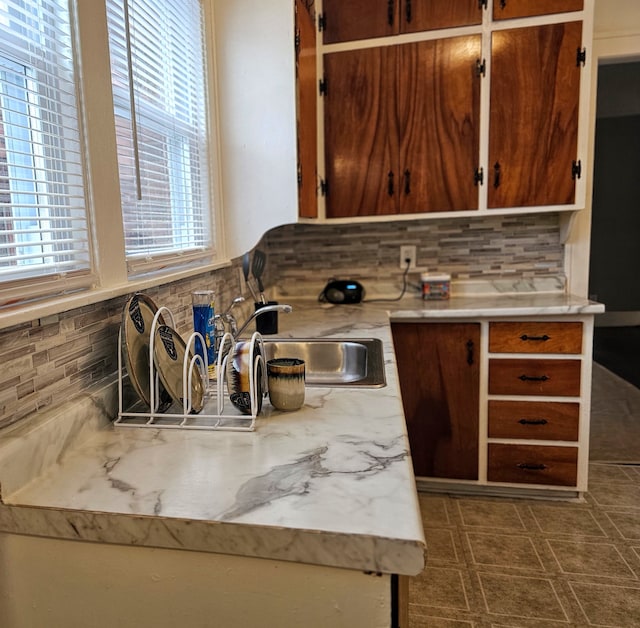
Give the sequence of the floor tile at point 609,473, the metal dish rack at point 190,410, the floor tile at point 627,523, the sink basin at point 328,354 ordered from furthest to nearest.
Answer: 1. the floor tile at point 609,473
2. the floor tile at point 627,523
3. the sink basin at point 328,354
4. the metal dish rack at point 190,410

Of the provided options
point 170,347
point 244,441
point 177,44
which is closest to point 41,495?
point 244,441

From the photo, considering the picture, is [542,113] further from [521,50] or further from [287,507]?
[287,507]

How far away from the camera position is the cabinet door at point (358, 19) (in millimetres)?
2311

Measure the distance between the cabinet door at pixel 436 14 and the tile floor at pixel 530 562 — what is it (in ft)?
7.09

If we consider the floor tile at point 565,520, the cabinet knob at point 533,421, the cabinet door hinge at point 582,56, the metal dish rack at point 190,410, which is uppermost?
the cabinet door hinge at point 582,56

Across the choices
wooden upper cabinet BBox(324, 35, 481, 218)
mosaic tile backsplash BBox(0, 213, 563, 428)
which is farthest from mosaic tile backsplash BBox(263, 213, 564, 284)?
wooden upper cabinet BBox(324, 35, 481, 218)

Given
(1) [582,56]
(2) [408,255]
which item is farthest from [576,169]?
(2) [408,255]

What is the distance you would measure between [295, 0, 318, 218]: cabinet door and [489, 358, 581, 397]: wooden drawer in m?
1.10

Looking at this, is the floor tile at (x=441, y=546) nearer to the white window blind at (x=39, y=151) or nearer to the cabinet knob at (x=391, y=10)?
the white window blind at (x=39, y=151)

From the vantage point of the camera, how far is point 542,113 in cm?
226

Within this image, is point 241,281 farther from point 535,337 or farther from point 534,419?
point 534,419

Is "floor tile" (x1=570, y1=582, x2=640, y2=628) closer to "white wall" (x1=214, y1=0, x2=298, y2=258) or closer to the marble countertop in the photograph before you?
the marble countertop

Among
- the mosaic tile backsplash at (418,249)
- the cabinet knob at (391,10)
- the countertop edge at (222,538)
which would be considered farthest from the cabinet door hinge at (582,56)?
the countertop edge at (222,538)

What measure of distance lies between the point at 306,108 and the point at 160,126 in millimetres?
823
